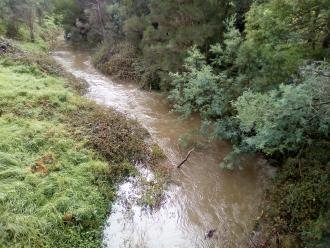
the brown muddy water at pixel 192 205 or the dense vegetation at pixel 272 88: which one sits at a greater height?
the dense vegetation at pixel 272 88

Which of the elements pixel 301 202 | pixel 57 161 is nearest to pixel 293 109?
Answer: pixel 301 202

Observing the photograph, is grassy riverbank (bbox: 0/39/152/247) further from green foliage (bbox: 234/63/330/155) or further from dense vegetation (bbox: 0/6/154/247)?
green foliage (bbox: 234/63/330/155)

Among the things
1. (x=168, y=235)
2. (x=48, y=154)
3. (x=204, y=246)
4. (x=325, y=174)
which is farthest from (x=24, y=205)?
(x=325, y=174)

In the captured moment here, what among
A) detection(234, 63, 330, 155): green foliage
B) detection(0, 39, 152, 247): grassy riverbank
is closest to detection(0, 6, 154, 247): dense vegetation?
→ detection(0, 39, 152, 247): grassy riverbank

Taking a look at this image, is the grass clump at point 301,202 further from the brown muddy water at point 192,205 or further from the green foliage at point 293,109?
the green foliage at point 293,109

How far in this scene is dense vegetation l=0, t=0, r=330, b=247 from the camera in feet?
25.0

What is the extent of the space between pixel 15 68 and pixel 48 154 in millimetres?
8973

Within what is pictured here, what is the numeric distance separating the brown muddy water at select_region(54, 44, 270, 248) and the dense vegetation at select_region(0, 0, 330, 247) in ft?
1.83

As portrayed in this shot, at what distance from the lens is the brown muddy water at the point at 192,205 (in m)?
8.45

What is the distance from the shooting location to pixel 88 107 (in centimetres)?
1445

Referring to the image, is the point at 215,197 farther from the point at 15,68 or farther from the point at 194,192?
the point at 15,68

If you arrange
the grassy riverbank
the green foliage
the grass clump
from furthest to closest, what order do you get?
the grassy riverbank, the grass clump, the green foliage

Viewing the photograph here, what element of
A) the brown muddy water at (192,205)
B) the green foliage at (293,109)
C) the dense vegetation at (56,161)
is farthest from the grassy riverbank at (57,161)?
the green foliage at (293,109)

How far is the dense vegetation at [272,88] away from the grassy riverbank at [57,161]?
3306 millimetres
